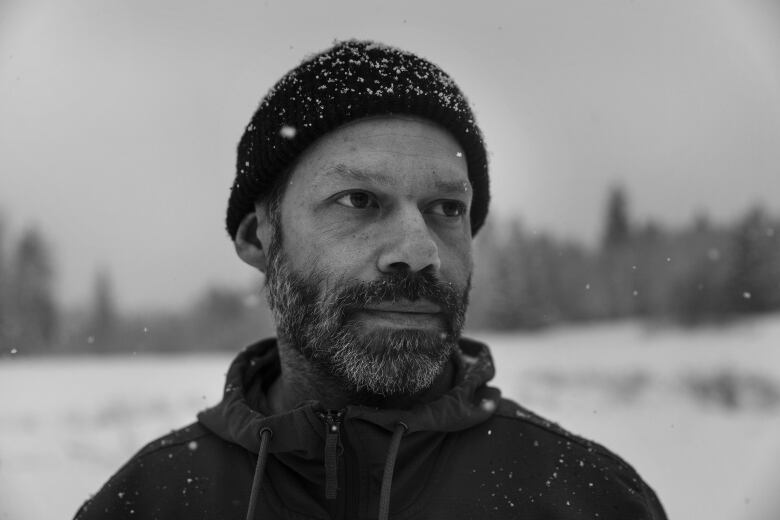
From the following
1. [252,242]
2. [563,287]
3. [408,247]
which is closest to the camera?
[408,247]

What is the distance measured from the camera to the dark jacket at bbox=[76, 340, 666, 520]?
1.34m

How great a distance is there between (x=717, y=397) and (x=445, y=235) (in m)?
10.7

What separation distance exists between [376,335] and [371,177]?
405 mm

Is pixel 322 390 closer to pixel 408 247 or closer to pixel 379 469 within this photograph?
pixel 379 469

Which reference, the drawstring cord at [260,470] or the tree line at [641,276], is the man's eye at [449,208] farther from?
the tree line at [641,276]

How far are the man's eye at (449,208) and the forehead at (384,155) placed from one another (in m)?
0.07

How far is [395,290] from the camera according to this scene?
138cm

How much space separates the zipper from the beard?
0.14 metres

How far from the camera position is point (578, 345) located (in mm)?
12078

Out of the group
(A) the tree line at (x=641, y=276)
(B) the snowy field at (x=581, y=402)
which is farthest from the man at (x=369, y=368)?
(A) the tree line at (x=641, y=276)

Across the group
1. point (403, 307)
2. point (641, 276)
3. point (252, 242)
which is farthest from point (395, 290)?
point (641, 276)

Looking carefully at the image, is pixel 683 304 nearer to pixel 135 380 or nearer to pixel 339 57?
pixel 135 380

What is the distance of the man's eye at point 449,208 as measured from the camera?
5.06ft

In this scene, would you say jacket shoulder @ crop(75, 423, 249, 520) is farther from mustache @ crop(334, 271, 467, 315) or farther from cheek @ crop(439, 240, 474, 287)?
cheek @ crop(439, 240, 474, 287)
